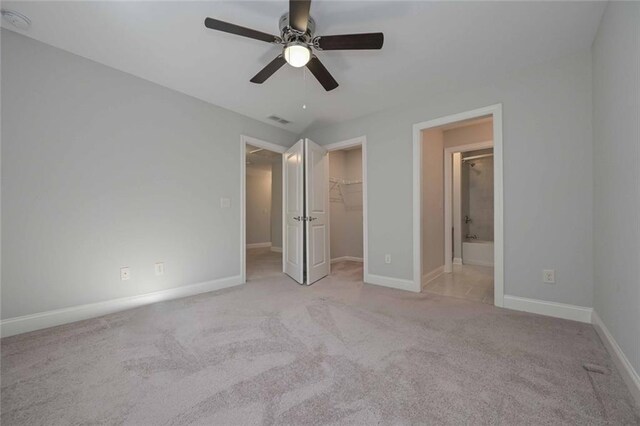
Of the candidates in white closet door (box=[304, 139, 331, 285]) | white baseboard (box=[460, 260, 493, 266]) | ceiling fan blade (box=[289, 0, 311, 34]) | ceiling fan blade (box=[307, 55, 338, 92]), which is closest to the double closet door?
white closet door (box=[304, 139, 331, 285])

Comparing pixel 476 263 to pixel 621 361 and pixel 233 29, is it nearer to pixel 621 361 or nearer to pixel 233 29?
pixel 621 361

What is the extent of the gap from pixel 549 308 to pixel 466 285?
1048 mm

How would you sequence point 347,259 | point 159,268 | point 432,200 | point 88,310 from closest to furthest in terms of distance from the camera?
point 88,310
point 159,268
point 432,200
point 347,259

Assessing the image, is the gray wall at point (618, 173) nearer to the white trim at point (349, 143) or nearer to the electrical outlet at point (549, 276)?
the electrical outlet at point (549, 276)

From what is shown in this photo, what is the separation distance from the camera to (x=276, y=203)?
6.89 meters

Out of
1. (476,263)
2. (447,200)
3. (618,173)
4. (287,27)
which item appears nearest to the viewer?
(618,173)

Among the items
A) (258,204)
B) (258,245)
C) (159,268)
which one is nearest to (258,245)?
(258,245)

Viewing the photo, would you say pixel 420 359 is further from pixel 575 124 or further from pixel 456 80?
pixel 456 80

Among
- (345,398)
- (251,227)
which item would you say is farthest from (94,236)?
(251,227)

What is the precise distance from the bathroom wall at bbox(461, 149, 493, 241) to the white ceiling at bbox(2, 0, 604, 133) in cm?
340

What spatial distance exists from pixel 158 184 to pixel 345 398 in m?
2.71

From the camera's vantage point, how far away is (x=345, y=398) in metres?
1.24

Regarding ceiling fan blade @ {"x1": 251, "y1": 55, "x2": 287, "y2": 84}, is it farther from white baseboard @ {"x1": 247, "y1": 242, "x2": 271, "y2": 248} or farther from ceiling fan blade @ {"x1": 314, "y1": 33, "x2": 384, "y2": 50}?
white baseboard @ {"x1": 247, "y1": 242, "x2": 271, "y2": 248}

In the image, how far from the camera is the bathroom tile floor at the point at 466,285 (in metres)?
2.88
